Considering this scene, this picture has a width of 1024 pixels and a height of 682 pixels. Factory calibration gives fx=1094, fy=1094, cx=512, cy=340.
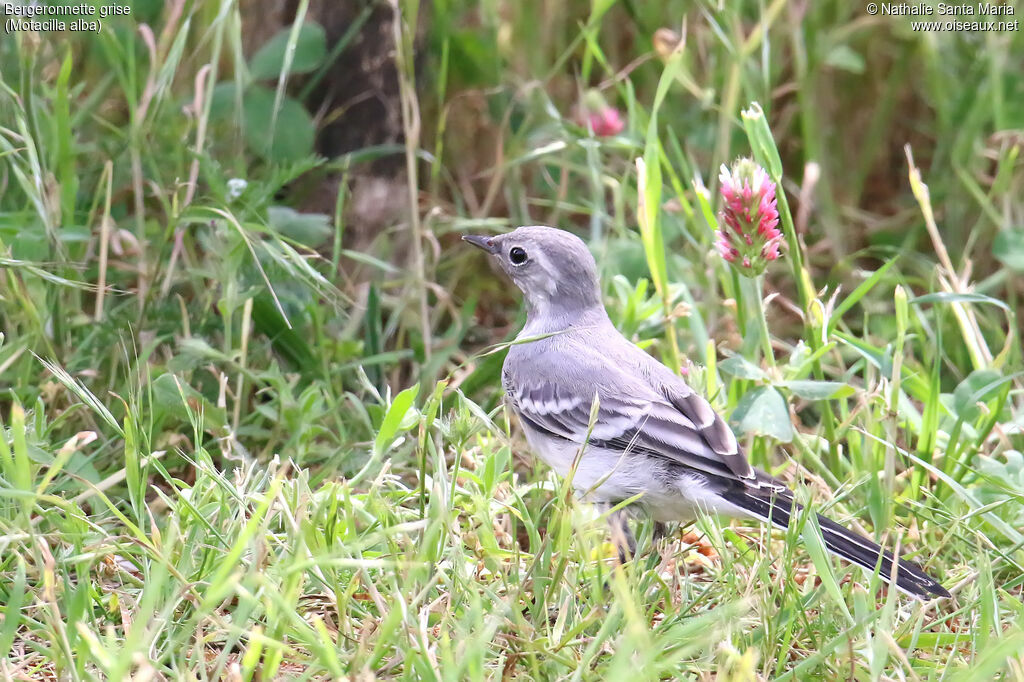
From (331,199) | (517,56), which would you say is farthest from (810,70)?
(331,199)

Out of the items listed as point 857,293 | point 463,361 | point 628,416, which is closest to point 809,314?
point 857,293

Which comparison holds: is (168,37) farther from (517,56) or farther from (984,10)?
(984,10)

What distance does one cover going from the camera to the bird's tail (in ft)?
9.07

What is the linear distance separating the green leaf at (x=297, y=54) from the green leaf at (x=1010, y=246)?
9.95ft

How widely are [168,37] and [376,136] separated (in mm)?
1051

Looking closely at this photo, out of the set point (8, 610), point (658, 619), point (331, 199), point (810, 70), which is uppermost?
point (810, 70)

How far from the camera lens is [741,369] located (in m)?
3.47

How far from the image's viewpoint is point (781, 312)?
5199 millimetres

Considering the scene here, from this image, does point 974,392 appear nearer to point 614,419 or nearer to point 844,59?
point 614,419

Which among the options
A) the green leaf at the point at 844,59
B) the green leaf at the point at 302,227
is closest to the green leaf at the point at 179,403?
the green leaf at the point at 302,227

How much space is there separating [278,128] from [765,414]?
2468mm

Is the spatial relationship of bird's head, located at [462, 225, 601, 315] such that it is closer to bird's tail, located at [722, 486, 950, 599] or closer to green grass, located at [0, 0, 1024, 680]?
green grass, located at [0, 0, 1024, 680]

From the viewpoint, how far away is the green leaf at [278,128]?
4625 mm

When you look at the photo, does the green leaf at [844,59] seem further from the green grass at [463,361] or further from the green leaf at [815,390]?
the green leaf at [815,390]
